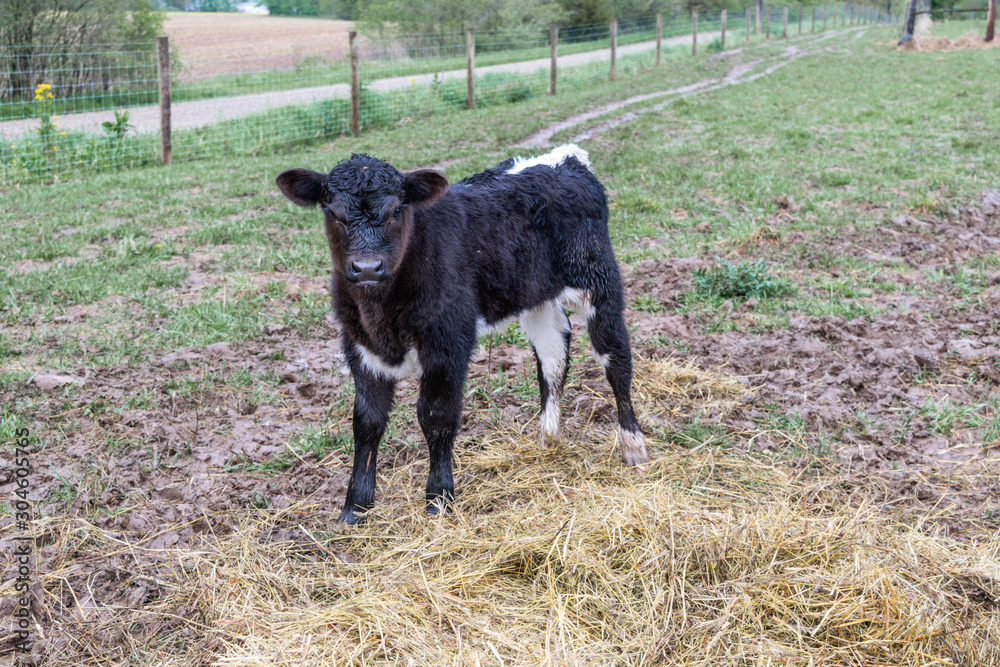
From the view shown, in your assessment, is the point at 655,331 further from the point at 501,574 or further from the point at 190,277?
the point at 190,277

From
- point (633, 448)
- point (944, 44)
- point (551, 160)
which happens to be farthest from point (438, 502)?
point (944, 44)

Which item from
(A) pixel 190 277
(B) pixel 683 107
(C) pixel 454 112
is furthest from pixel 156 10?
(A) pixel 190 277

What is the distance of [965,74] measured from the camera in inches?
808

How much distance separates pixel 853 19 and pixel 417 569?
8226 centimetres

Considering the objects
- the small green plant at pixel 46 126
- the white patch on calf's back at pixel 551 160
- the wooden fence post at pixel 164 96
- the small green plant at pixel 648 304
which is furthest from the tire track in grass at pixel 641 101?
the white patch on calf's back at pixel 551 160

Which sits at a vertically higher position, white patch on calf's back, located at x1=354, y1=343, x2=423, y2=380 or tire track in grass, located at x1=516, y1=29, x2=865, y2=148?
tire track in grass, located at x1=516, y1=29, x2=865, y2=148

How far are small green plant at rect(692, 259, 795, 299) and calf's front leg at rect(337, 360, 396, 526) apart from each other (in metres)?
3.57

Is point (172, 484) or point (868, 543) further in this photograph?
point (172, 484)

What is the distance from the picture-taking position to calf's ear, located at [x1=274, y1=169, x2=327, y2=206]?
334 cm

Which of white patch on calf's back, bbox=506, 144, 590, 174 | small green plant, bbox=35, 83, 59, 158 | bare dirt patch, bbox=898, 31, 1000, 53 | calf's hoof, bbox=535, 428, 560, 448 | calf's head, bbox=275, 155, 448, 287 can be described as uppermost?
bare dirt patch, bbox=898, 31, 1000, 53

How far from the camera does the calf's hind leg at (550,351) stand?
4422mm

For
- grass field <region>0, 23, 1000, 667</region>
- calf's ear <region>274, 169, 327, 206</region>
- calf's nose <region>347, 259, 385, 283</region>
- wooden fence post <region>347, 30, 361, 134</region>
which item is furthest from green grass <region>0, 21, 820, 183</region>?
calf's nose <region>347, 259, 385, 283</region>

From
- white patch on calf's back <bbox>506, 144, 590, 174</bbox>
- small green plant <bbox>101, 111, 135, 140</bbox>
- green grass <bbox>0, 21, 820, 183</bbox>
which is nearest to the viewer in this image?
white patch on calf's back <bbox>506, 144, 590, 174</bbox>

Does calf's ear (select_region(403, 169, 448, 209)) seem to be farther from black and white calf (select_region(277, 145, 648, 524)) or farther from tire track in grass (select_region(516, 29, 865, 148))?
tire track in grass (select_region(516, 29, 865, 148))
